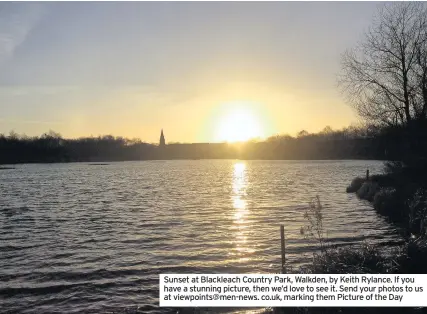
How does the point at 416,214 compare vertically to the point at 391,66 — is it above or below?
below

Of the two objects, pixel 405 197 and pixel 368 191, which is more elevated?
pixel 405 197

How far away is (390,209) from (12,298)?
72.2ft

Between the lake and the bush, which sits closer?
the lake

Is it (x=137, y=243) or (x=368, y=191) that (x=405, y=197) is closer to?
(x=368, y=191)

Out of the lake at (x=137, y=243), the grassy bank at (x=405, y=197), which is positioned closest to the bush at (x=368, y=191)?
the grassy bank at (x=405, y=197)

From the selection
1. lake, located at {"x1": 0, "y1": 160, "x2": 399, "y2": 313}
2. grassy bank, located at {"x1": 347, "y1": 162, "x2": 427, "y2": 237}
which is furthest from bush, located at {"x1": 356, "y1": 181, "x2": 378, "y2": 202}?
lake, located at {"x1": 0, "y1": 160, "x2": 399, "y2": 313}

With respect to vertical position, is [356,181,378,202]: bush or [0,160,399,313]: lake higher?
[356,181,378,202]: bush

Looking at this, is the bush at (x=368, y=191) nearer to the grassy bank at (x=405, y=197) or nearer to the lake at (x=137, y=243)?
the grassy bank at (x=405, y=197)

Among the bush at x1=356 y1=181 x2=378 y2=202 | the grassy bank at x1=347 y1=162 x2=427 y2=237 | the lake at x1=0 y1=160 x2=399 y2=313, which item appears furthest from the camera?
the bush at x1=356 y1=181 x2=378 y2=202

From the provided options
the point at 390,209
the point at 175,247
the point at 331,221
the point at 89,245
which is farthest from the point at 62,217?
the point at 390,209

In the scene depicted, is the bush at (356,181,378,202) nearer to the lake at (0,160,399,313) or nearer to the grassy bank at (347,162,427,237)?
the grassy bank at (347,162,427,237)

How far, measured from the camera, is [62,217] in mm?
28672

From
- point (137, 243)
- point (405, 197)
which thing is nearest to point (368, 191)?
point (405, 197)

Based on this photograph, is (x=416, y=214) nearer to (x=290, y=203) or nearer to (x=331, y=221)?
(x=331, y=221)
